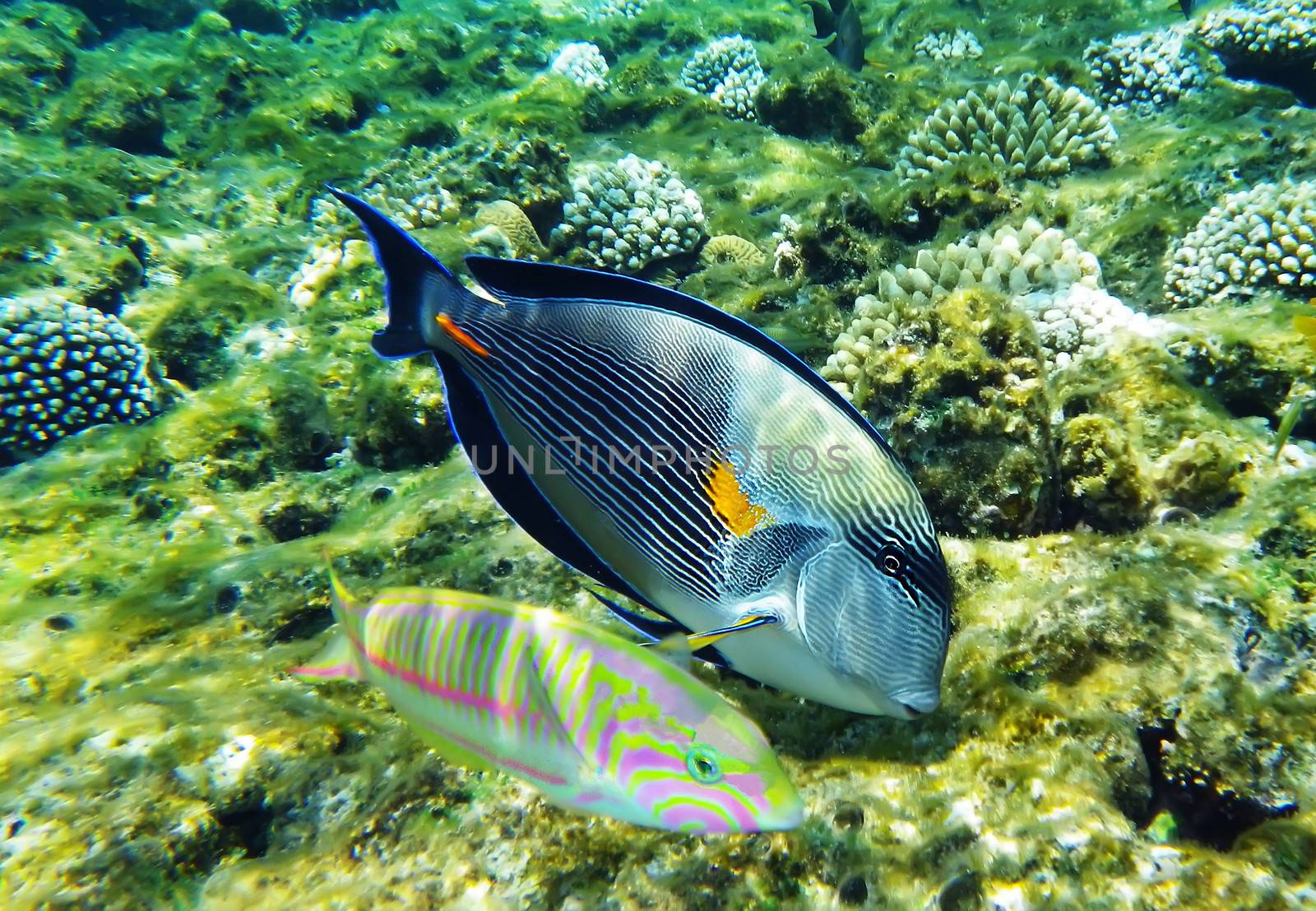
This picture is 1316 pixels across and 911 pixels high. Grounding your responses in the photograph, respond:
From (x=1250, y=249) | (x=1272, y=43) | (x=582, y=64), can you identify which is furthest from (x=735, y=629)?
(x=582, y=64)

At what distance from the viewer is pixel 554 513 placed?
150 centimetres

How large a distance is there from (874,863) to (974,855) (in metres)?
0.23

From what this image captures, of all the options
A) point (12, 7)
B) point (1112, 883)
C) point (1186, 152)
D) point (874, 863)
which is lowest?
point (874, 863)

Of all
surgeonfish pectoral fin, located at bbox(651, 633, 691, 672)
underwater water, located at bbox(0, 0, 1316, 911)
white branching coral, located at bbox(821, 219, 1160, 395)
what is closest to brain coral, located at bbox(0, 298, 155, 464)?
underwater water, located at bbox(0, 0, 1316, 911)

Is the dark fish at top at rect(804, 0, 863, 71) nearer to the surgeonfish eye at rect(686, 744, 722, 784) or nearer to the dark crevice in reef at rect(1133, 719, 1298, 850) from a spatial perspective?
the dark crevice in reef at rect(1133, 719, 1298, 850)

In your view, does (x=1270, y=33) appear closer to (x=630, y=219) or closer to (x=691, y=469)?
(x=630, y=219)

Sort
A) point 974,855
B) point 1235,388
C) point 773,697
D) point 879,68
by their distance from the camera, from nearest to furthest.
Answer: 1. point 974,855
2. point 773,697
3. point 1235,388
4. point 879,68

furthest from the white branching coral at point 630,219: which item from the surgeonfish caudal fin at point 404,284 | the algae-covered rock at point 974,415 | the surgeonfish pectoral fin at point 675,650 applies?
the surgeonfish pectoral fin at point 675,650

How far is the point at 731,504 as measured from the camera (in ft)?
4.35

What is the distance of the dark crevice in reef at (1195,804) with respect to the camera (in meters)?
1.49

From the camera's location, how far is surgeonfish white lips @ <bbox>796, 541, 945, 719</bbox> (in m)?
1.21

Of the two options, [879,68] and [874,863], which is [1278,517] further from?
[879,68]

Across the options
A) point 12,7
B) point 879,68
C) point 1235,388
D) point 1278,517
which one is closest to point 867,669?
point 1278,517

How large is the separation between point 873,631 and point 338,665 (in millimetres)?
1231
